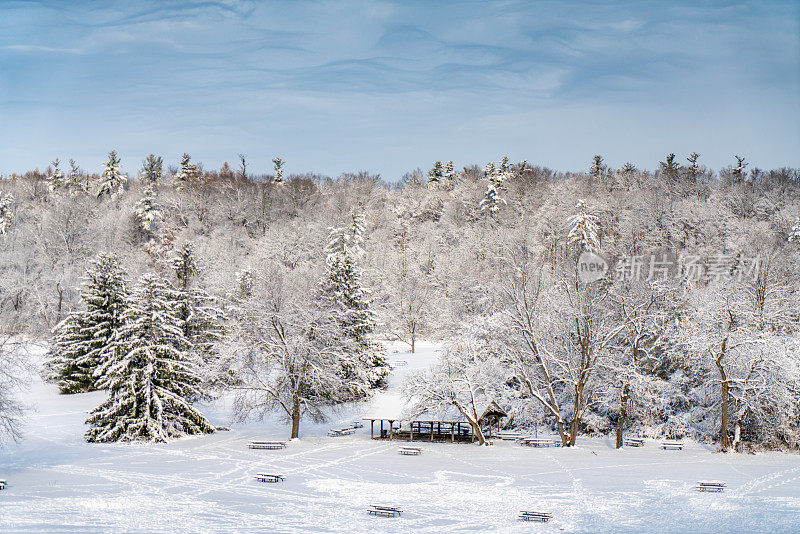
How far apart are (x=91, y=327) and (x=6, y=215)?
5236 cm

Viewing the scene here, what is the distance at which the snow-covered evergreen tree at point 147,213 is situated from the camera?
80375 millimetres

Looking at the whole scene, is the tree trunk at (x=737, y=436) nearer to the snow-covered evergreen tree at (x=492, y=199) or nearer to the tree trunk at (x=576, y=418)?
the tree trunk at (x=576, y=418)

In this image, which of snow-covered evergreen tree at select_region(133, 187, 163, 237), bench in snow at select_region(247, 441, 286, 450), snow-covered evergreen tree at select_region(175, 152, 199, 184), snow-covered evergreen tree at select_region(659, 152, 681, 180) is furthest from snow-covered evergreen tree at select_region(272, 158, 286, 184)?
bench in snow at select_region(247, 441, 286, 450)

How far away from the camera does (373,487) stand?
24.0 metres

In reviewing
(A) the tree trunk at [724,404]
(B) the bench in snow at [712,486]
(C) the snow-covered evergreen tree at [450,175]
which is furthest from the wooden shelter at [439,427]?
(C) the snow-covered evergreen tree at [450,175]

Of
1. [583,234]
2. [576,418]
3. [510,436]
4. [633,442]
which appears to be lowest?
[510,436]

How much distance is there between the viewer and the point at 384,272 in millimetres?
76750

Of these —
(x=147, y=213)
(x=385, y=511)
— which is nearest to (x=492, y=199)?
(x=147, y=213)

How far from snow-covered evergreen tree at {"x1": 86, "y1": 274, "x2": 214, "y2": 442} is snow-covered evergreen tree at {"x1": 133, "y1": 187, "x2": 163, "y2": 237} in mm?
50370

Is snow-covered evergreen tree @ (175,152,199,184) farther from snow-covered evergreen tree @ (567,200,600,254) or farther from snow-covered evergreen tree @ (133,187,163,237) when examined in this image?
snow-covered evergreen tree @ (567,200,600,254)

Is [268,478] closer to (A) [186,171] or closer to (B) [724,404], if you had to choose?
(B) [724,404]

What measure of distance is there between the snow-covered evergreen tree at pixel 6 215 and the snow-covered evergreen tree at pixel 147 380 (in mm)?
55881

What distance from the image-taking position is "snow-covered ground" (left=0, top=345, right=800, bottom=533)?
1905 cm

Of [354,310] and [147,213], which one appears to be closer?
[354,310]
